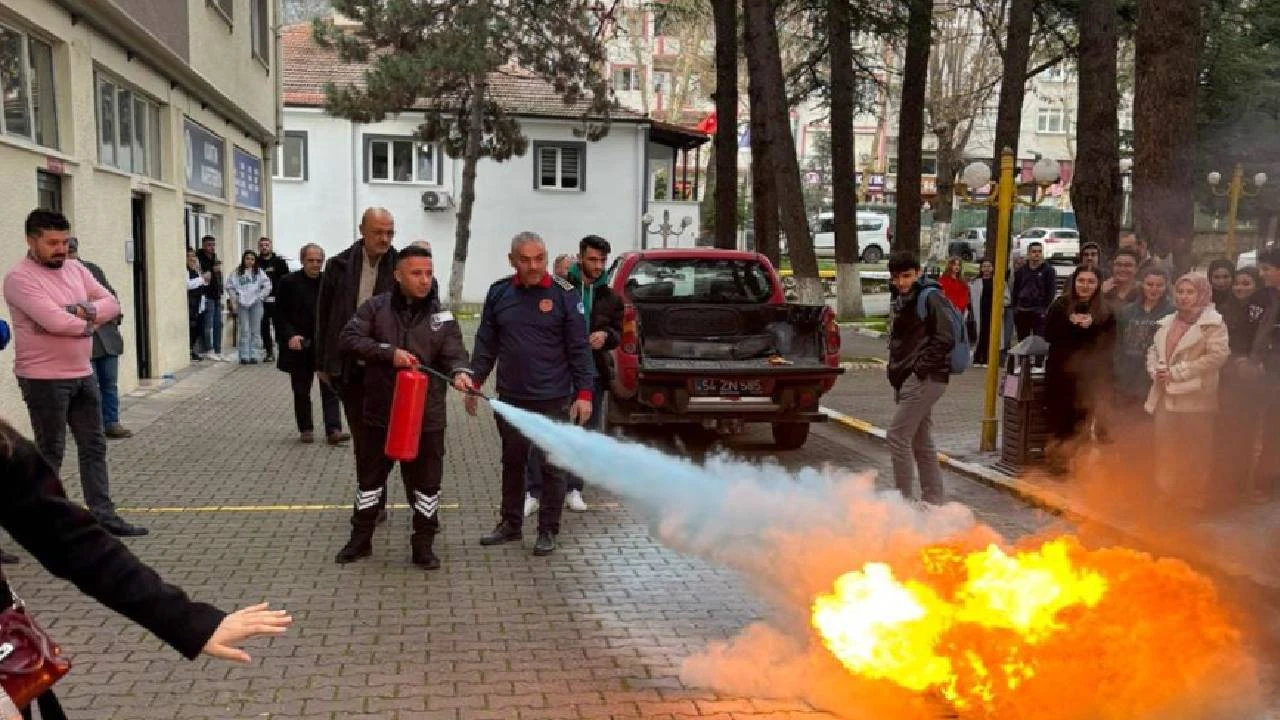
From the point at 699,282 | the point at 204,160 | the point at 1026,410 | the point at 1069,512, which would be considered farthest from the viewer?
the point at 204,160

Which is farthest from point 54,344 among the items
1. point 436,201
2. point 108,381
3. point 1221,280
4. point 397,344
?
point 436,201

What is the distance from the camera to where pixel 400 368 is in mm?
5766

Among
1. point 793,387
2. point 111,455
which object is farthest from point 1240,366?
point 111,455

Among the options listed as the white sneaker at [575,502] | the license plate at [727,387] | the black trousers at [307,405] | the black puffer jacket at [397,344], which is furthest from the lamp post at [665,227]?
the black puffer jacket at [397,344]

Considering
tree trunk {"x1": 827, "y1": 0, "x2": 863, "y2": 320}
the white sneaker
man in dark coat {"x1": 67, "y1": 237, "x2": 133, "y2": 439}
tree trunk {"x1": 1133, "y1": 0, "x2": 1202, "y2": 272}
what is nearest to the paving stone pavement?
the white sneaker

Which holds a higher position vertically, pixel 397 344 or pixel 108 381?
pixel 397 344

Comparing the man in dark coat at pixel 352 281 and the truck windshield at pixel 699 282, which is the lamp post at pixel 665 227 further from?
the man in dark coat at pixel 352 281

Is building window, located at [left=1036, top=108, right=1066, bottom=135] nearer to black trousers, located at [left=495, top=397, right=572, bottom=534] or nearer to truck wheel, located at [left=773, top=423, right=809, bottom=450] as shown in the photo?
truck wheel, located at [left=773, top=423, right=809, bottom=450]

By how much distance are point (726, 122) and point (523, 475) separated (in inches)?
589

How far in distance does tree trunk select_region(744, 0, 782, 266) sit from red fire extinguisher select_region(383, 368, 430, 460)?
516 inches

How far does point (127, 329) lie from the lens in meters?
12.3

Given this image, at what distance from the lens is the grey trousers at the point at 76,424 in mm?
5996

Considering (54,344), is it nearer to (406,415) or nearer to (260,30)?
(406,415)

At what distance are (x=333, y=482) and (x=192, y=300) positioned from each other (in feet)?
30.0
